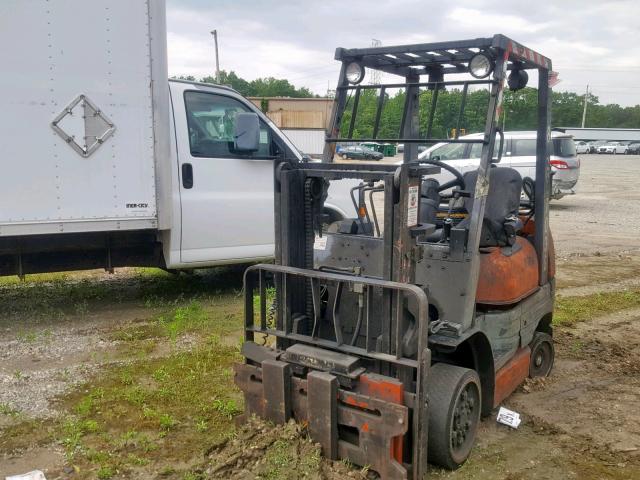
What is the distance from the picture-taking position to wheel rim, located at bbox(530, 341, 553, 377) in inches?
191

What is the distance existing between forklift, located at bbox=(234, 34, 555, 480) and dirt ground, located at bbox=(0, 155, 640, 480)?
0.24 meters

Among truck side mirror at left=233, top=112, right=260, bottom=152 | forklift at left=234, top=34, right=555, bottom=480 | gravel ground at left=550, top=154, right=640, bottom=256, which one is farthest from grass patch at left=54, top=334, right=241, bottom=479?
gravel ground at left=550, top=154, right=640, bottom=256

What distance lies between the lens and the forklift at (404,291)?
127 inches

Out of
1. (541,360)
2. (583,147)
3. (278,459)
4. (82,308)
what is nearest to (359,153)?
(541,360)

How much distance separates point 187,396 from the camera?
14.7 ft

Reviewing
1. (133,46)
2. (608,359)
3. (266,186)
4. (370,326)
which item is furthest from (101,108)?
(608,359)

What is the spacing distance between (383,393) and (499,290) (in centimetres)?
131

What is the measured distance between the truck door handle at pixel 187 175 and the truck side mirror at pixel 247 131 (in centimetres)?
56

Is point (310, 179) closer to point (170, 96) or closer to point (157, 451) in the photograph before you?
point (157, 451)

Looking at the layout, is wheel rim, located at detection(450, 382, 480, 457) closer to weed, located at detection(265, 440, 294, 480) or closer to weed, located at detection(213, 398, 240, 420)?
weed, located at detection(265, 440, 294, 480)

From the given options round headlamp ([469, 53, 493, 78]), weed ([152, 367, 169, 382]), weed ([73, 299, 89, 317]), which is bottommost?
weed ([152, 367, 169, 382])

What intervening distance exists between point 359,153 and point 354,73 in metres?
0.90

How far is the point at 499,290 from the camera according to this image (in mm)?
4031

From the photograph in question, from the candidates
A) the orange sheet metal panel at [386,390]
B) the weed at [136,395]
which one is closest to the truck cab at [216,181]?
the weed at [136,395]
